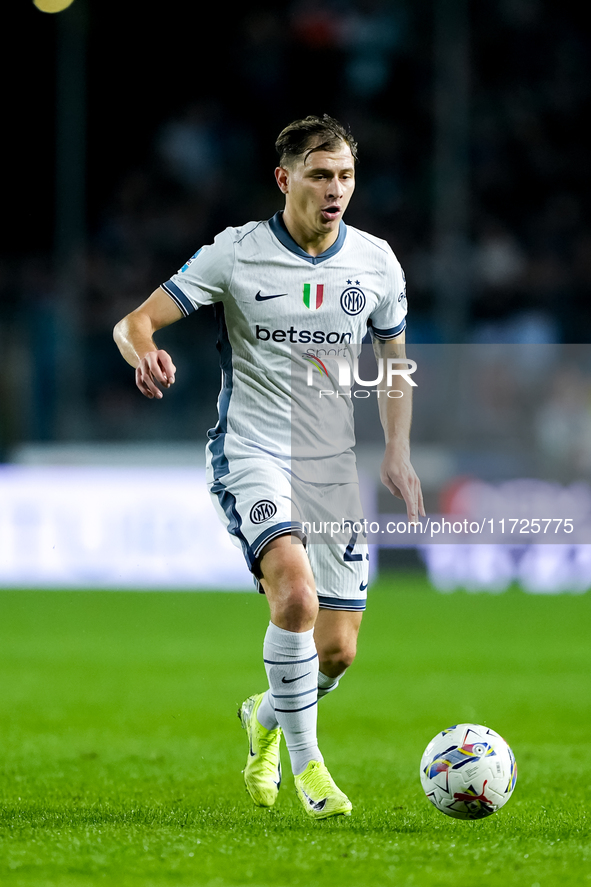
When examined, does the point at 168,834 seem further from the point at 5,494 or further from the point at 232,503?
the point at 5,494

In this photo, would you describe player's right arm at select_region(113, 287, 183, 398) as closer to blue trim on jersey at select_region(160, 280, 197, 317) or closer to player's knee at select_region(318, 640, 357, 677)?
blue trim on jersey at select_region(160, 280, 197, 317)

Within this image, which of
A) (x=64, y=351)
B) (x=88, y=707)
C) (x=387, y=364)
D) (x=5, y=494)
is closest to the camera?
(x=387, y=364)

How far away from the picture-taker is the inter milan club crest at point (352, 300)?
4.76 m

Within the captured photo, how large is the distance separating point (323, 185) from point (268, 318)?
0.50 meters

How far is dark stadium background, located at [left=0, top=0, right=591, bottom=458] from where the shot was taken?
16.0 m

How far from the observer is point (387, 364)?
496cm

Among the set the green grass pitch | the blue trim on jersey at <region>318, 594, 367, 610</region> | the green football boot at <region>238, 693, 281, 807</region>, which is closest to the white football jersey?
the blue trim on jersey at <region>318, 594, 367, 610</region>

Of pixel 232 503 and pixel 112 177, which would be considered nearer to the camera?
pixel 232 503

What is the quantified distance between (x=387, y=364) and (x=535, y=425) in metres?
9.03

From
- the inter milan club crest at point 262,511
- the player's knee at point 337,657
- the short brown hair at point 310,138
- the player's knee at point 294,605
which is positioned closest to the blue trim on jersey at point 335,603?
the player's knee at point 337,657

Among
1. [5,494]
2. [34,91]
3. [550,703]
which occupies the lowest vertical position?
[550,703]

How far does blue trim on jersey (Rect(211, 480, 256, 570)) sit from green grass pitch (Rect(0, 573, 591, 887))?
0.88 meters

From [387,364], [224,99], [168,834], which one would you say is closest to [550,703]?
[387,364]

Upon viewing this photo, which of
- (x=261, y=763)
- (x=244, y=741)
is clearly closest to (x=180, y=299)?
(x=261, y=763)
